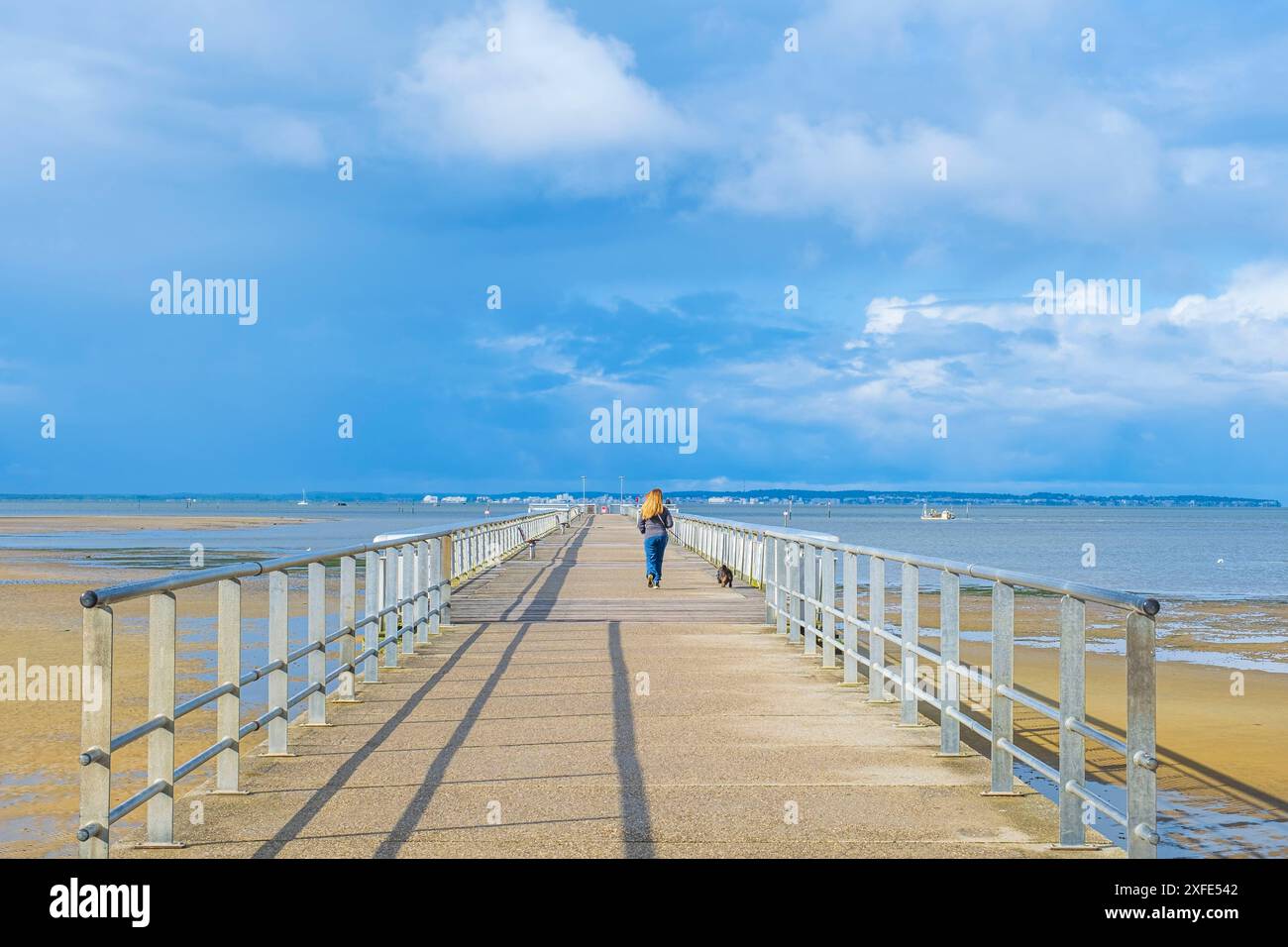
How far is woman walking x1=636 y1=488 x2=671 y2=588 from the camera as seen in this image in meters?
22.9

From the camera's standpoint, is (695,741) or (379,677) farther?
(379,677)

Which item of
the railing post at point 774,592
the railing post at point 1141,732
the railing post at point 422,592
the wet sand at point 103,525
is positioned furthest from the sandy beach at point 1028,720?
the wet sand at point 103,525

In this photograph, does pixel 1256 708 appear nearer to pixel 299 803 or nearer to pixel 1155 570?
pixel 299 803

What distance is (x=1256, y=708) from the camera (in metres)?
15.8

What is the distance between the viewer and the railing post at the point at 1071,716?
239 inches

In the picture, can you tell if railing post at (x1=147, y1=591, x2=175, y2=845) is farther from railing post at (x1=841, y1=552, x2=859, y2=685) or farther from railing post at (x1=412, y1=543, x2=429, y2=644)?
railing post at (x1=412, y1=543, x2=429, y2=644)

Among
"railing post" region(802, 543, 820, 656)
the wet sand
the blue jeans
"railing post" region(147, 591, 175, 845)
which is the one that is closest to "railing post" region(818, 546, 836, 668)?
"railing post" region(802, 543, 820, 656)

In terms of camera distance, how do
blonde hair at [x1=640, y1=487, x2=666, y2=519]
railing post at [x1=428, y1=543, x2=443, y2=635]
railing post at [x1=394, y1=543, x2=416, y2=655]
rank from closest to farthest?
1. railing post at [x1=394, y1=543, x2=416, y2=655]
2. railing post at [x1=428, y1=543, x2=443, y2=635]
3. blonde hair at [x1=640, y1=487, x2=666, y2=519]

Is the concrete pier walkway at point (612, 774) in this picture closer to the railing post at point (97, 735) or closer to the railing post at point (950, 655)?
the railing post at point (950, 655)

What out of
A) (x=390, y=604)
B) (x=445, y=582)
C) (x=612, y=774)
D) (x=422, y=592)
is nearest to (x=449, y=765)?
(x=612, y=774)

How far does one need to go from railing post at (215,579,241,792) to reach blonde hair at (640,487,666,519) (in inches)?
613
